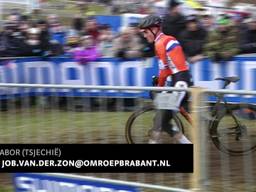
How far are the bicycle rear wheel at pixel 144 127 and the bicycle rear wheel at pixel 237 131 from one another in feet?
1.13

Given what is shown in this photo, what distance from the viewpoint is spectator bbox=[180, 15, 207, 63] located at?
1030 cm

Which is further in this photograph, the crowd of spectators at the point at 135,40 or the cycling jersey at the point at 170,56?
the crowd of spectators at the point at 135,40

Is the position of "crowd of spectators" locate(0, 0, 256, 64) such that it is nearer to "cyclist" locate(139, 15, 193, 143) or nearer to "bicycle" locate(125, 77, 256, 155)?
"cyclist" locate(139, 15, 193, 143)

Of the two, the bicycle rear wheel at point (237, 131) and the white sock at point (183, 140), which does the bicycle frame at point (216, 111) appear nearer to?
the bicycle rear wheel at point (237, 131)

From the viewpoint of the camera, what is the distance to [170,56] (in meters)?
6.79

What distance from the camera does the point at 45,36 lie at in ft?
40.4

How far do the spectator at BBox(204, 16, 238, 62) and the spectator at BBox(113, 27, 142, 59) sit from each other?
1.46 meters

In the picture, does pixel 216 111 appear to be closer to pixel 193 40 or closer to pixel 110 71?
pixel 193 40

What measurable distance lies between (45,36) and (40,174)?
773 centimetres

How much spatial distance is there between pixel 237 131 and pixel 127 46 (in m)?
6.74

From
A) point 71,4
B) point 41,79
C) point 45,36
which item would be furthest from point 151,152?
point 71,4

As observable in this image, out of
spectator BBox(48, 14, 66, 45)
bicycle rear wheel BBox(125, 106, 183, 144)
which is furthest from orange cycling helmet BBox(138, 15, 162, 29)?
spectator BBox(48, 14, 66, 45)

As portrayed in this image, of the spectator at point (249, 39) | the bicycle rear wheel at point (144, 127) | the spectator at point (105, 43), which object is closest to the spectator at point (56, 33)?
the spectator at point (105, 43)

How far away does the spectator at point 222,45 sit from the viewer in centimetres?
1001
